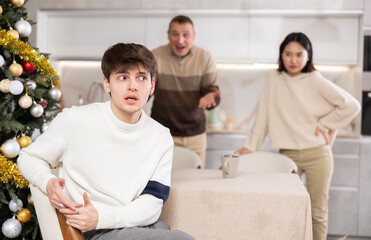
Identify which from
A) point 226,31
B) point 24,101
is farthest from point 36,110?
point 226,31

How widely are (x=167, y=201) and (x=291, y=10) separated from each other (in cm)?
263

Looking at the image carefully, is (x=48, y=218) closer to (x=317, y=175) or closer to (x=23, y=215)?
(x=23, y=215)

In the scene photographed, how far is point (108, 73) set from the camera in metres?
1.73

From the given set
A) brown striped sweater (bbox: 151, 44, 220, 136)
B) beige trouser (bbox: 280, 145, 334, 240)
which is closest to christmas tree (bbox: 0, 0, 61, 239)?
brown striped sweater (bbox: 151, 44, 220, 136)

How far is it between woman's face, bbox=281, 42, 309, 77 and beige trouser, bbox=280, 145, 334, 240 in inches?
19.6

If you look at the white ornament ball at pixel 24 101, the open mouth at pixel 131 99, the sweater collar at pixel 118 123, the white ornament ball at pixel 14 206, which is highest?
the open mouth at pixel 131 99

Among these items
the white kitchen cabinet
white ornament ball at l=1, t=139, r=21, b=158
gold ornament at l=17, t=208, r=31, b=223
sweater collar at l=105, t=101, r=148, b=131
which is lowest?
gold ornament at l=17, t=208, r=31, b=223

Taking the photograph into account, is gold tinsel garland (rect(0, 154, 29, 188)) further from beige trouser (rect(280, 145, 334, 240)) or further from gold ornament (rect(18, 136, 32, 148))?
beige trouser (rect(280, 145, 334, 240))

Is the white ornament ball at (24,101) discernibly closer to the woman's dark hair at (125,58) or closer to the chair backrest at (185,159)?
the woman's dark hair at (125,58)

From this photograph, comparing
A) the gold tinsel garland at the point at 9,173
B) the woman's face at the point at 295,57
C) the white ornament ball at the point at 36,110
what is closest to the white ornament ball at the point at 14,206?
the gold tinsel garland at the point at 9,173

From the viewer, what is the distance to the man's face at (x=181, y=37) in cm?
319

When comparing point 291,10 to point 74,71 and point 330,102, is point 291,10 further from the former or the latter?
point 74,71

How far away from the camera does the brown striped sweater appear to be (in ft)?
11.2

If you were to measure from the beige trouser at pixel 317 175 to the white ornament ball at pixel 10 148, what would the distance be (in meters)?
1.57
